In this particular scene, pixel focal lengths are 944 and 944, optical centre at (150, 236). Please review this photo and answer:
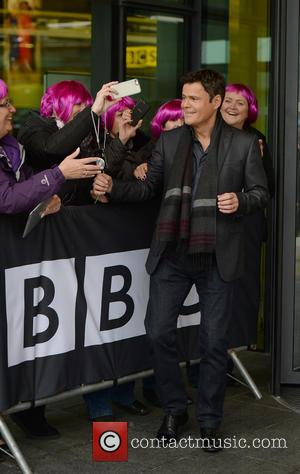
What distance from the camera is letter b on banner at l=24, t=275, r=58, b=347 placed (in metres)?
4.63

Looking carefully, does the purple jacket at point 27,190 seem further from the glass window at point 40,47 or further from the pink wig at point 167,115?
the glass window at point 40,47

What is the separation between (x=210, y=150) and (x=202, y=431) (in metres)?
1.47

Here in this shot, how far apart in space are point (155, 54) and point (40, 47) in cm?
609

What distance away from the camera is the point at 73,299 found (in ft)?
16.0

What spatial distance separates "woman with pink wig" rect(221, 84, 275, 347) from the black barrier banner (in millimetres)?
834

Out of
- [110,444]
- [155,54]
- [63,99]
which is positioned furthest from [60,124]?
[155,54]

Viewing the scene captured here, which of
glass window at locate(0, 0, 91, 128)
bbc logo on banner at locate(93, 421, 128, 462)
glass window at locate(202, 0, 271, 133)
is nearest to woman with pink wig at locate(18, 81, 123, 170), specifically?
bbc logo on banner at locate(93, 421, 128, 462)

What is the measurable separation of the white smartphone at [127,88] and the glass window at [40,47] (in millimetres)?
8187

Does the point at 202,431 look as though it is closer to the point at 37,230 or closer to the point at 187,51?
the point at 37,230

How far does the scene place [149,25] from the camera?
7.68 metres

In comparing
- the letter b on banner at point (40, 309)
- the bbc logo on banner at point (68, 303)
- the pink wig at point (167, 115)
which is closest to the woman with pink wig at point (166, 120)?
the pink wig at point (167, 115)

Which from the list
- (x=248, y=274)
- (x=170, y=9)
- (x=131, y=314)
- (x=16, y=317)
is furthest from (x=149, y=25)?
(x=16, y=317)

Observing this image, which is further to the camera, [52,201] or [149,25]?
[149,25]

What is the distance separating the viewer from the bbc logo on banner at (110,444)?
183 inches
